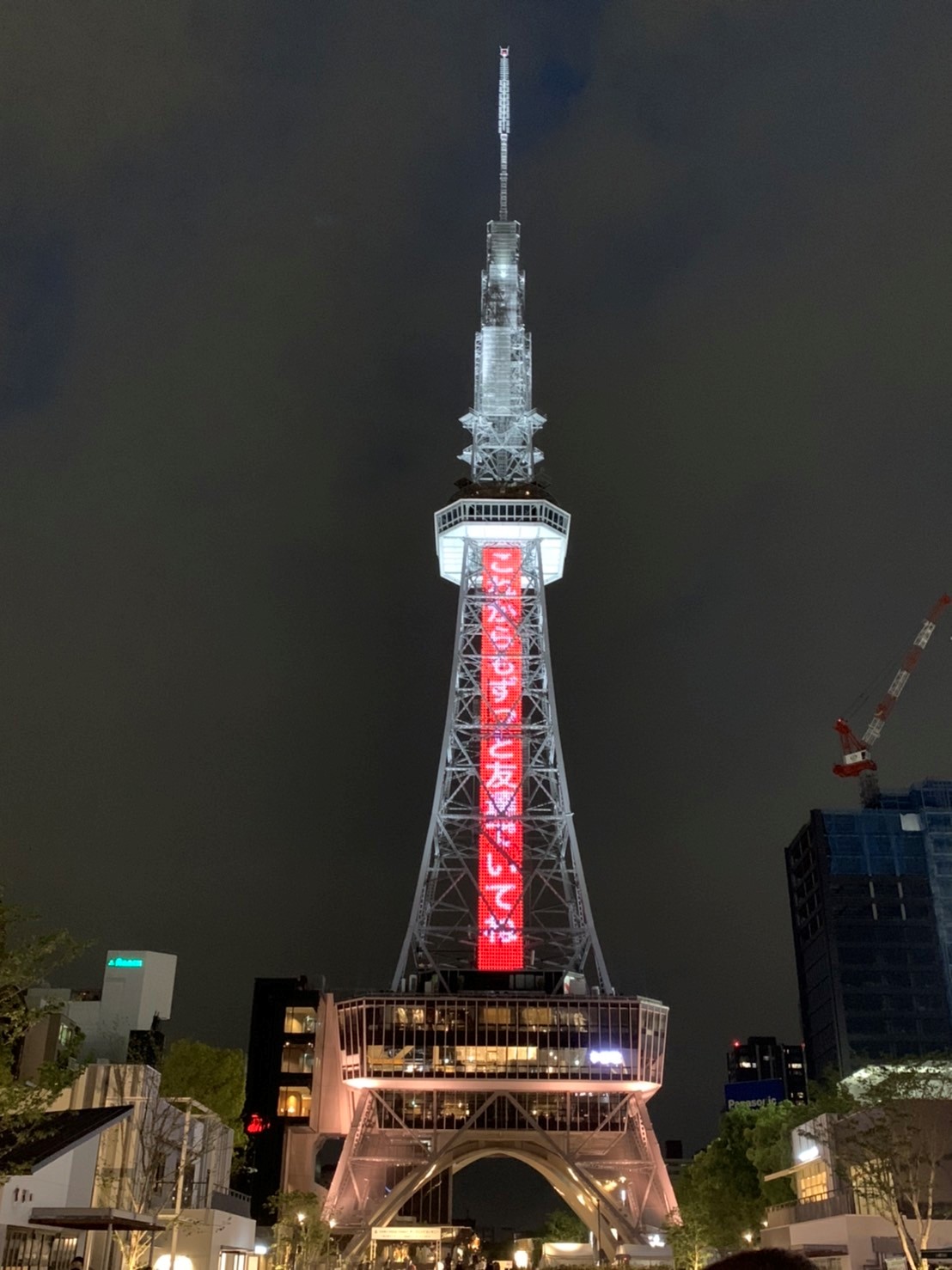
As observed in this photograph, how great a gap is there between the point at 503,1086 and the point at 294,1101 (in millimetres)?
18456

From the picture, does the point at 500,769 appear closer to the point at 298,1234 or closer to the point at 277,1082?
the point at 277,1082

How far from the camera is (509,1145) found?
104125 millimetres

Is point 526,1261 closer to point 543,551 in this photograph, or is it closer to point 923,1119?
point 923,1119

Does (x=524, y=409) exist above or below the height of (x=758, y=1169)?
above

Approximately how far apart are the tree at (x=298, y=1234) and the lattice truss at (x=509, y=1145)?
1515 centimetres

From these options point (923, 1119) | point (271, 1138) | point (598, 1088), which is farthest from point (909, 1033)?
point (923, 1119)

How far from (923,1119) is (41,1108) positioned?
124 ft

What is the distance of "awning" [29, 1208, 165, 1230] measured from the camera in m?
31.2

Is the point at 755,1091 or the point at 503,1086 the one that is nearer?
the point at 503,1086

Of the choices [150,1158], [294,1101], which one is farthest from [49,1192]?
[294,1101]

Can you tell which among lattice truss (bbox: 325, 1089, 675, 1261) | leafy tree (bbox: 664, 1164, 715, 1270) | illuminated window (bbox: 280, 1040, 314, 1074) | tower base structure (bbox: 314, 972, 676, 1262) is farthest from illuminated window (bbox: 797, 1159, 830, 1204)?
illuminated window (bbox: 280, 1040, 314, 1074)

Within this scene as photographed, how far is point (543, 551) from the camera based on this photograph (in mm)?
127750

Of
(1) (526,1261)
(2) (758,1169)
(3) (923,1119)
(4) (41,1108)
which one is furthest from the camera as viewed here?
(1) (526,1261)

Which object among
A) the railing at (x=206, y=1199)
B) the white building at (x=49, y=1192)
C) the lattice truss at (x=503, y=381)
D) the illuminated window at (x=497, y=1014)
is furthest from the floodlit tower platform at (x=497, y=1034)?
the white building at (x=49, y=1192)
